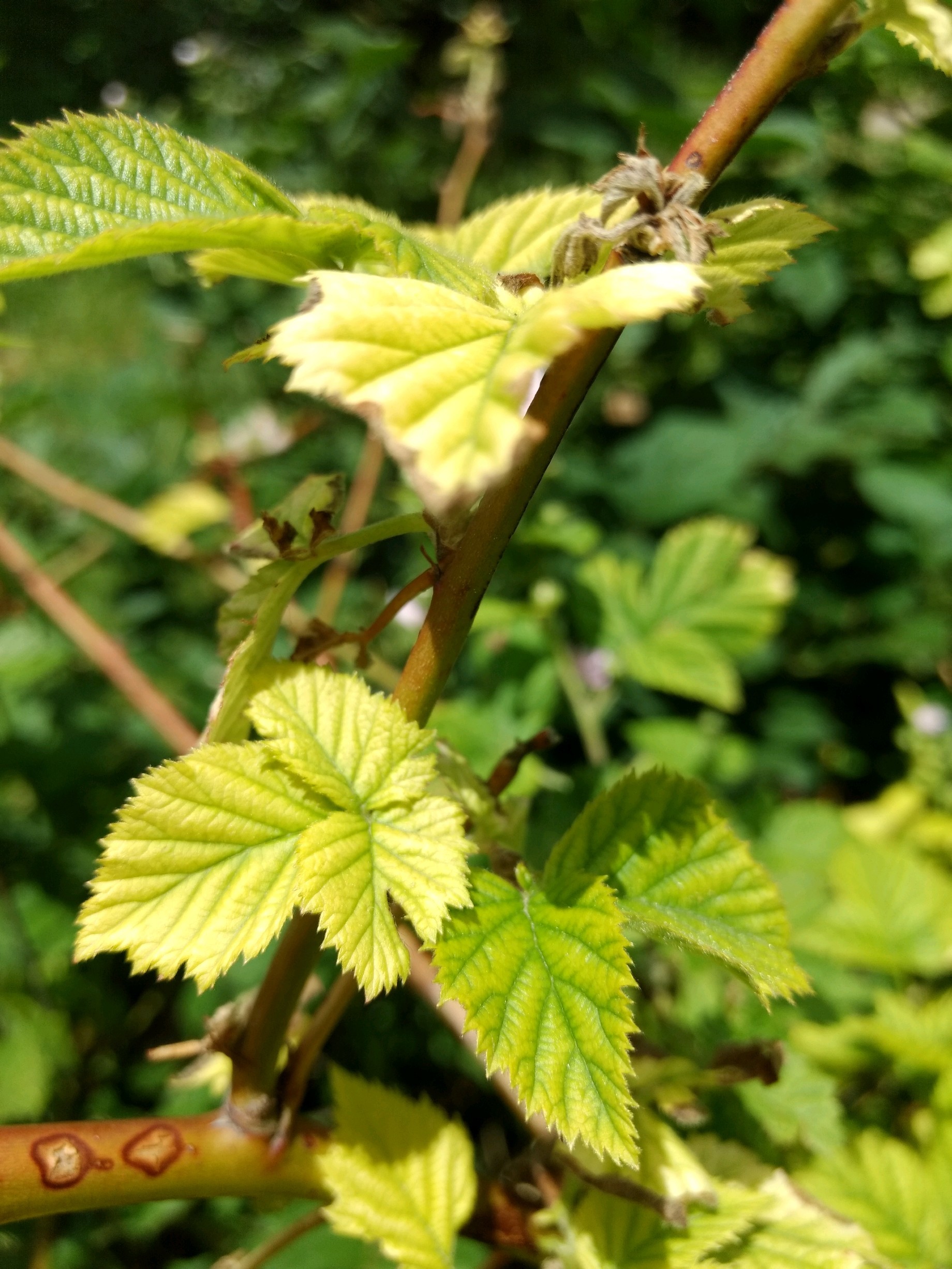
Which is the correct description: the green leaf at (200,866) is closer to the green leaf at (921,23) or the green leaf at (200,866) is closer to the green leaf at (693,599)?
the green leaf at (921,23)

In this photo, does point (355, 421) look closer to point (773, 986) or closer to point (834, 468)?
point (834, 468)

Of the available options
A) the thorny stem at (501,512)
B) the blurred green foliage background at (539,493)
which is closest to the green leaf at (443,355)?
the thorny stem at (501,512)

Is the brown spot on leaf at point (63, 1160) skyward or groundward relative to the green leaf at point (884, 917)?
skyward

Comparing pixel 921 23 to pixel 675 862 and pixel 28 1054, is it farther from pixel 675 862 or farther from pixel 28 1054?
pixel 28 1054

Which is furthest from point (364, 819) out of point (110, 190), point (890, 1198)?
Answer: point (890, 1198)

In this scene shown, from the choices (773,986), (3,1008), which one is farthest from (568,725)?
(773,986)

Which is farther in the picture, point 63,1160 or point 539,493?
point 539,493
